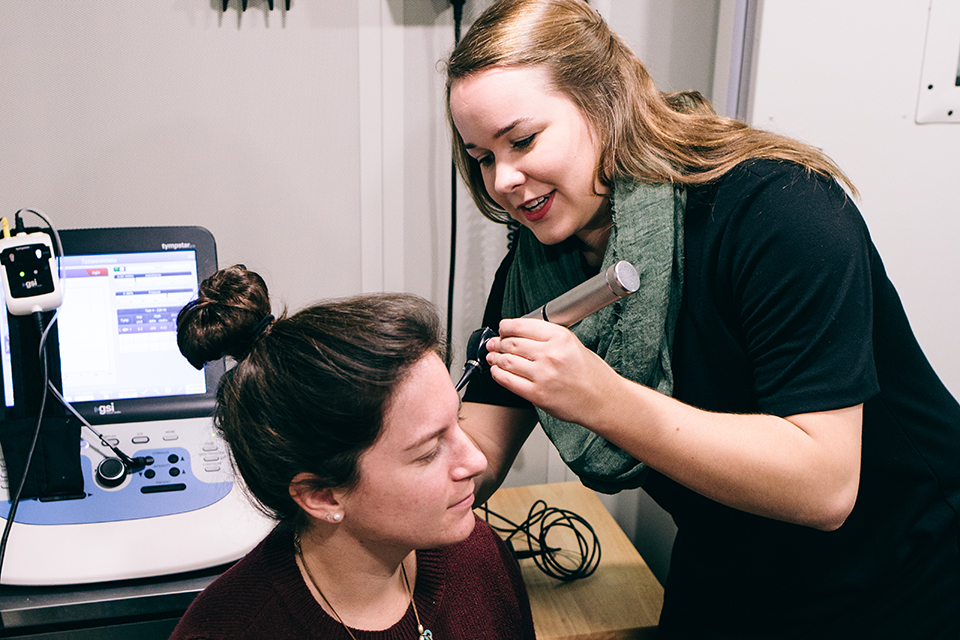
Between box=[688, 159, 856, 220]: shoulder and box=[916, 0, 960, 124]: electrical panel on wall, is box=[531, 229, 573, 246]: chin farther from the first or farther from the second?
box=[916, 0, 960, 124]: electrical panel on wall

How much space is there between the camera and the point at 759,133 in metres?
0.91

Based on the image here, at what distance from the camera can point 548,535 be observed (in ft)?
4.96

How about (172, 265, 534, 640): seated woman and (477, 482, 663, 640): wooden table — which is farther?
(477, 482, 663, 640): wooden table

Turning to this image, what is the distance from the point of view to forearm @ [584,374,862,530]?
0.75 m

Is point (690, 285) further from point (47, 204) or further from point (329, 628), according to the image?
point (47, 204)

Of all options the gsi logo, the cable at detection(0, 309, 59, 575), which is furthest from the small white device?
the gsi logo

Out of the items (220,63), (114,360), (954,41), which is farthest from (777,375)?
(220,63)

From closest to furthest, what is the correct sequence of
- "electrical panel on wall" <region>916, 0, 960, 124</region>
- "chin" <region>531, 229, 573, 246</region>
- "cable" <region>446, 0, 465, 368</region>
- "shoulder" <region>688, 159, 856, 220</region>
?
1. "shoulder" <region>688, 159, 856, 220</region>
2. "chin" <region>531, 229, 573, 246</region>
3. "electrical panel on wall" <region>916, 0, 960, 124</region>
4. "cable" <region>446, 0, 465, 368</region>

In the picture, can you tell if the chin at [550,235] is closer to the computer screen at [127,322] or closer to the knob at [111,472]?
the computer screen at [127,322]

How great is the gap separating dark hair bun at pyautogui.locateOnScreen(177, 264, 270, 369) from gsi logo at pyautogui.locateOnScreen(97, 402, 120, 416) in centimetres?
47

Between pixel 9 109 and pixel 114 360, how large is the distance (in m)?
0.63

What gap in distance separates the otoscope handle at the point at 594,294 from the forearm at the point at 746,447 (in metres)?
0.09

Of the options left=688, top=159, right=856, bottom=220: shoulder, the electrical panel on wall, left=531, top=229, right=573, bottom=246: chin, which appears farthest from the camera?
the electrical panel on wall

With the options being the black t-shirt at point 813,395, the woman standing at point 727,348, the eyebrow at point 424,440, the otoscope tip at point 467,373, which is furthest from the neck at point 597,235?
the eyebrow at point 424,440
